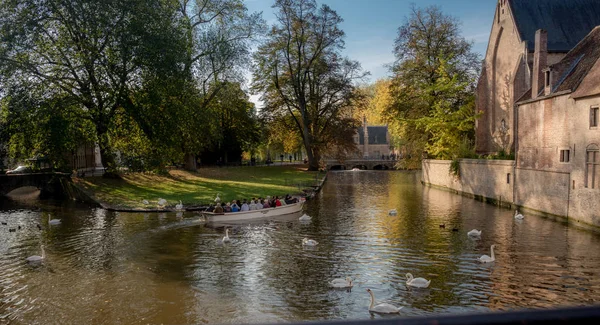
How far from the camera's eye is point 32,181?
38719 mm

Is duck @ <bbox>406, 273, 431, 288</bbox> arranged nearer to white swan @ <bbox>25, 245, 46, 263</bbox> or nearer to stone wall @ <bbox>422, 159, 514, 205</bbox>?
white swan @ <bbox>25, 245, 46, 263</bbox>

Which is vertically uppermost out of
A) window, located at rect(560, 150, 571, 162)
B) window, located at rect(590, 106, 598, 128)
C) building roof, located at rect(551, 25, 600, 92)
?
building roof, located at rect(551, 25, 600, 92)

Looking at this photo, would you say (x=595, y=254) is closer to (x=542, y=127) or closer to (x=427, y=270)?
(x=427, y=270)

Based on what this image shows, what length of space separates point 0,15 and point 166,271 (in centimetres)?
2626

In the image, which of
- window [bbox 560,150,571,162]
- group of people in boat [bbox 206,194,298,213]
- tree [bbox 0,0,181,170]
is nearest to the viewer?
window [bbox 560,150,571,162]

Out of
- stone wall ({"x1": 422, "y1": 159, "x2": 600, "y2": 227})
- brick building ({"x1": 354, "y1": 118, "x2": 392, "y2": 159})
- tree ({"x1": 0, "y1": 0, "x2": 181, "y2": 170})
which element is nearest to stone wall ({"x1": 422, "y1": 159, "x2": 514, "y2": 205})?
stone wall ({"x1": 422, "y1": 159, "x2": 600, "y2": 227})

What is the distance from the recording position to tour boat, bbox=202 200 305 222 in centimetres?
2423

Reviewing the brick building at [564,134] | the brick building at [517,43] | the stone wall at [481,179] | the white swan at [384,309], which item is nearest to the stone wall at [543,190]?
the brick building at [564,134]

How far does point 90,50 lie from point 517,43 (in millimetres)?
34129

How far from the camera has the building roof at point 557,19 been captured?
36.3 metres

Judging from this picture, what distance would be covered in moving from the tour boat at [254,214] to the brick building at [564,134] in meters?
15.2

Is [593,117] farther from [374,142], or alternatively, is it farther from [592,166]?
[374,142]

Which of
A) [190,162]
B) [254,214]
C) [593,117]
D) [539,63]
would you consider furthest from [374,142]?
[593,117]

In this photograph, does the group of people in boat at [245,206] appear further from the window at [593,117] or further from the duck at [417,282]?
the window at [593,117]
